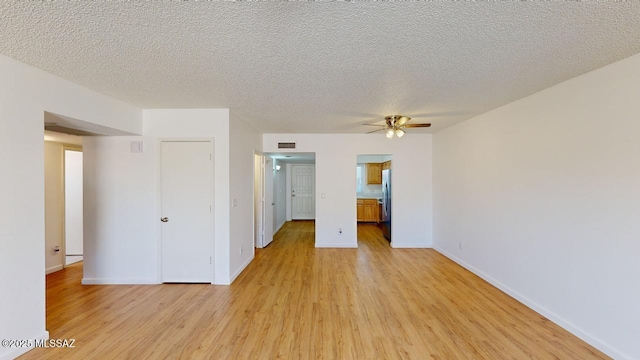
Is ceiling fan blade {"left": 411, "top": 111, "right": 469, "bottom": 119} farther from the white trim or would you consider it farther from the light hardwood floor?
the white trim

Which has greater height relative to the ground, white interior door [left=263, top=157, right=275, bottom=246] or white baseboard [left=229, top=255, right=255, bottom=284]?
white interior door [left=263, top=157, right=275, bottom=246]

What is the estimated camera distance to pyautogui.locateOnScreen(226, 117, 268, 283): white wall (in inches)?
141

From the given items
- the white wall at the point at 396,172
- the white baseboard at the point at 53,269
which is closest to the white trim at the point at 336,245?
the white wall at the point at 396,172

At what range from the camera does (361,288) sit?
3.34m

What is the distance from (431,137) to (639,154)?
3.50 meters

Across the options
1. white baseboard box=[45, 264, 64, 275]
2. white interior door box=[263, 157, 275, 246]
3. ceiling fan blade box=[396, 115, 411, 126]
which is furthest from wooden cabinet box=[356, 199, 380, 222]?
white baseboard box=[45, 264, 64, 275]

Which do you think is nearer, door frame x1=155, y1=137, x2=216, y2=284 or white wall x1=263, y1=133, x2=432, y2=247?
door frame x1=155, y1=137, x2=216, y2=284

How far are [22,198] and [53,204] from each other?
2.84 meters

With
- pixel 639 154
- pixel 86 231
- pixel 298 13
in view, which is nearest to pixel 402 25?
pixel 298 13

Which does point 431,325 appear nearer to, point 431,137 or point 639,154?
point 639,154

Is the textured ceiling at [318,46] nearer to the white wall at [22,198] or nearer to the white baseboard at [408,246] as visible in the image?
the white wall at [22,198]

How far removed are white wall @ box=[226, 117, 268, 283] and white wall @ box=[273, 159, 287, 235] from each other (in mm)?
2381

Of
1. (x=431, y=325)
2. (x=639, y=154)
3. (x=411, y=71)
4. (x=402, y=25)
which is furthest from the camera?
(x=431, y=325)

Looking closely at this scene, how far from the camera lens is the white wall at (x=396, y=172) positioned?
5.33 metres
